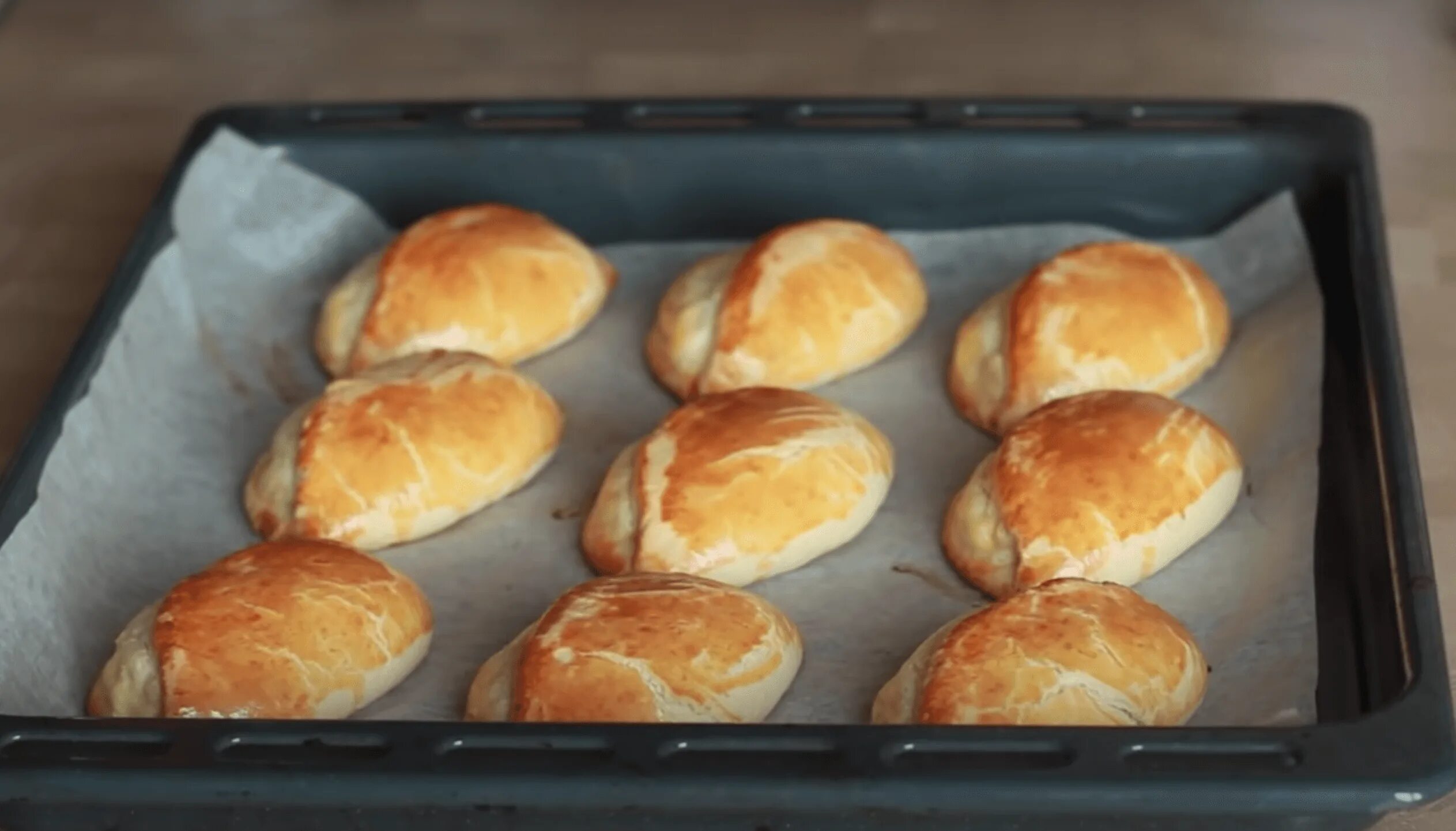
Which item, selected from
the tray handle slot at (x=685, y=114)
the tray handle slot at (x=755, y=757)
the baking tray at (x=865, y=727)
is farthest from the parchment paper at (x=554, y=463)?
the tray handle slot at (x=755, y=757)

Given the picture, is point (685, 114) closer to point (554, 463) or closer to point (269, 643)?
point (554, 463)

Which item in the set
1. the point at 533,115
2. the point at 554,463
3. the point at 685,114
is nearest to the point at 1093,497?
the point at 554,463

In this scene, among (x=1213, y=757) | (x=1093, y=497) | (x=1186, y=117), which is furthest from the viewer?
(x=1186, y=117)

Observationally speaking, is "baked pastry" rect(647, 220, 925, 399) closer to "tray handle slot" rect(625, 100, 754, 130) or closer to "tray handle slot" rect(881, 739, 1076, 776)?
"tray handle slot" rect(625, 100, 754, 130)

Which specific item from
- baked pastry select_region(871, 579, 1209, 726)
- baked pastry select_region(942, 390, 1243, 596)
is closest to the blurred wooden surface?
baked pastry select_region(942, 390, 1243, 596)

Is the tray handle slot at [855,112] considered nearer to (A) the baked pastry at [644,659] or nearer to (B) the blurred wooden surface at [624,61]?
(B) the blurred wooden surface at [624,61]
